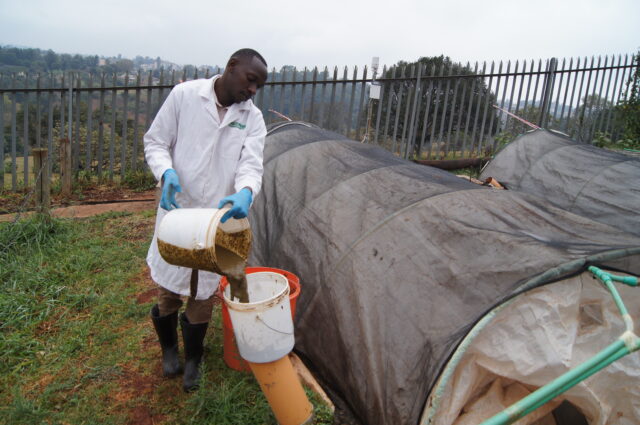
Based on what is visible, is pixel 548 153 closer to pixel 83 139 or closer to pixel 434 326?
pixel 434 326

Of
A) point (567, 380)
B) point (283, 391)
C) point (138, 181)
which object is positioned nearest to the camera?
point (567, 380)

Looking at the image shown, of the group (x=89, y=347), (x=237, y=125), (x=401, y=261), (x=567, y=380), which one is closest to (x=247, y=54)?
(x=237, y=125)

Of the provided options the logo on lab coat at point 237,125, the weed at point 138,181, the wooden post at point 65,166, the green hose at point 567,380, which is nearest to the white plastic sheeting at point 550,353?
the green hose at point 567,380

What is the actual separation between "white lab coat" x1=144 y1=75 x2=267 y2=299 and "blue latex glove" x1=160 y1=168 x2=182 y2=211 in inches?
5.9

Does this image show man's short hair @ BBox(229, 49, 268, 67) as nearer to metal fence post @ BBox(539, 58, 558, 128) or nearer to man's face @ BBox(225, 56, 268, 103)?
man's face @ BBox(225, 56, 268, 103)

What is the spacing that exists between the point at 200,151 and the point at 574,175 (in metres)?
4.65

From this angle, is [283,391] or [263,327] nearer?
[263,327]

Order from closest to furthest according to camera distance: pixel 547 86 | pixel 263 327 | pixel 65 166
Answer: pixel 263 327 < pixel 65 166 < pixel 547 86

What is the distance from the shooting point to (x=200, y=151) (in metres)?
2.46

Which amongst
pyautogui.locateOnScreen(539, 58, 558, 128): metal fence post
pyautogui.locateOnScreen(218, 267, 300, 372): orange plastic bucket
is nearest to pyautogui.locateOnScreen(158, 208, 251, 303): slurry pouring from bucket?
pyautogui.locateOnScreen(218, 267, 300, 372): orange plastic bucket

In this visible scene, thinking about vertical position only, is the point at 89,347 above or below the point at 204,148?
below

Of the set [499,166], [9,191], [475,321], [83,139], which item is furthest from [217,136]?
[83,139]

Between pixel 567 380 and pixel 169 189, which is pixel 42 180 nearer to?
pixel 169 189

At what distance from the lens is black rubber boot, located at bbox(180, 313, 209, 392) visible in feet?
8.52
